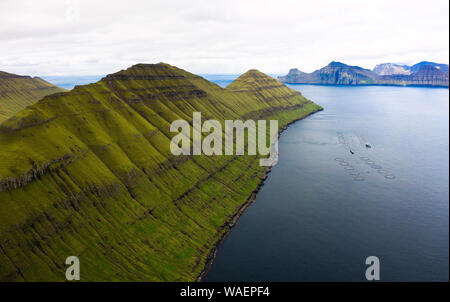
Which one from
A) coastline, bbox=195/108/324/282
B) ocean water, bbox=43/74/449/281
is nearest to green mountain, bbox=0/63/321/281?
coastline, bbox=195/108/324/282

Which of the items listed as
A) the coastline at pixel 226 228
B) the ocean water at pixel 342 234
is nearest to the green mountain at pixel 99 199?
the coastline at pixel 226 228

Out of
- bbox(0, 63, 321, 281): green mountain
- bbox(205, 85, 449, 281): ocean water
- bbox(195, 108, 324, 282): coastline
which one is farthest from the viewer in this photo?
bbox(195, 108, 324, 282): coastline

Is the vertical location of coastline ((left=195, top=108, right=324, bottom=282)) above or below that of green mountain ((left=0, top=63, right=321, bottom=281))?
below

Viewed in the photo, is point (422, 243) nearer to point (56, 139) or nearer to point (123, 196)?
point (123, 196)

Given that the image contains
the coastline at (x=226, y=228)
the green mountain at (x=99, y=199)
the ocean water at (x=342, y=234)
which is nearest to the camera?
the green mountain at (x=99, y=199)

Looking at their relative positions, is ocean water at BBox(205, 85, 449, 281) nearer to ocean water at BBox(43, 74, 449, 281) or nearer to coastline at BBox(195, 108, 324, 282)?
ocean water at BBox(43, 74, 449, 281)

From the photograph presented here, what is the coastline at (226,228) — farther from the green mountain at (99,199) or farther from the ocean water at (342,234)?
the ocean water at (342,234)

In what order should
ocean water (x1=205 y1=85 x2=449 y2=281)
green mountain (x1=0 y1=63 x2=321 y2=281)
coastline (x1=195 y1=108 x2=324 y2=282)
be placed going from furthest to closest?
coastline (x1=195 y1=108 x2=324 y2=282) → ocean water (x1=205 y1=85 x2=449 y2=281) → green mountain (x1=0 y1=63 x2=321 y2=281)

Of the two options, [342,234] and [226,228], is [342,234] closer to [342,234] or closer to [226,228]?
[342,234]

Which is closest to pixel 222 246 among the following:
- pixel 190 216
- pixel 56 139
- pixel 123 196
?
pixel 190 216
